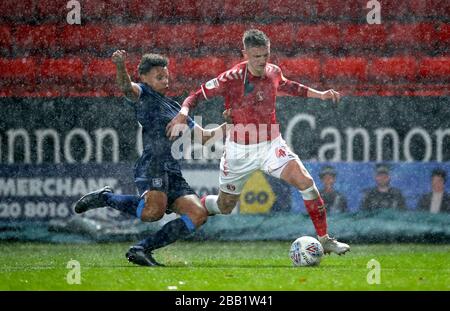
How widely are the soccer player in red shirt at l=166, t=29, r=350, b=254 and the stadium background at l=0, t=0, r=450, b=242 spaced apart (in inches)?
70.2

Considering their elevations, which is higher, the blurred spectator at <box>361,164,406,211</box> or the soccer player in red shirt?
the soccer player in red shirt

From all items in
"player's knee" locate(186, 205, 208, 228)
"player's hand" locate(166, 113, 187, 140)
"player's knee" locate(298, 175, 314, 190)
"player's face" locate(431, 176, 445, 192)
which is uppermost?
"player's hand" locate(166, 113, 187, 140)

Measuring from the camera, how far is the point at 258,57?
301 inches

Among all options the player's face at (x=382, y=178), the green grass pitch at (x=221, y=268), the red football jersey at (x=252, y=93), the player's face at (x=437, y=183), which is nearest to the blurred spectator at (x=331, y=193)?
the player's face at (x=382, y=178)

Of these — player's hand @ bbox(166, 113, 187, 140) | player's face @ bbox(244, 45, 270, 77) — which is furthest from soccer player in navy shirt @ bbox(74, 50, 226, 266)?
player's face @ bbox(244, 45, 270, 77)

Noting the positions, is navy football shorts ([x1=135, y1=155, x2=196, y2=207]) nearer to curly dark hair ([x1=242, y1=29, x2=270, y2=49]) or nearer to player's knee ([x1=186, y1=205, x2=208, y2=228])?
player's knee ([x1=186, y1=205, x2=208, y2=228])

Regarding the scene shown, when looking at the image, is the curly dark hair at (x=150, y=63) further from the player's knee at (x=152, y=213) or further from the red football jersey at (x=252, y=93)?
the player's knee at (x=152, y=213)

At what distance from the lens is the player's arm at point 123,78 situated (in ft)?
23.4

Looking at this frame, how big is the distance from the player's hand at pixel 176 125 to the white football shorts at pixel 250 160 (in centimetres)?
76

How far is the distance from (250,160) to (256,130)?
25 centimetres

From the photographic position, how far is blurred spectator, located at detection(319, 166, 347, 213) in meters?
9.81

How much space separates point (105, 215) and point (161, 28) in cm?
297

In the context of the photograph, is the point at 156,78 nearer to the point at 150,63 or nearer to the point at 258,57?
the point at 150,63

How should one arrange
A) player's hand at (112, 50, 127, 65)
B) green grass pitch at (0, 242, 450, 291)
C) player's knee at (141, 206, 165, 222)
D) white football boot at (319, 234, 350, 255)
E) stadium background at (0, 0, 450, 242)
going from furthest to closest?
stadium background at (0, 0, 450, 242) → player's knee at (141, 206, 165, 222) → white football boot at (319, 234, 350, 255) → player's hand at (112, 50, 127, 65) → green grass pitch at (0, 242, 450, 291)
